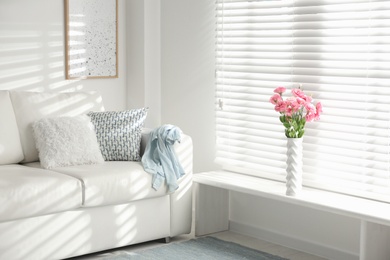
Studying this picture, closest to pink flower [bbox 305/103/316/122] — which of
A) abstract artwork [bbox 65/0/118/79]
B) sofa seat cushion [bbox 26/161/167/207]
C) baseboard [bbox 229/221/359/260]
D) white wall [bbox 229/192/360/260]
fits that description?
white wall [bbox 229/192/360/260]

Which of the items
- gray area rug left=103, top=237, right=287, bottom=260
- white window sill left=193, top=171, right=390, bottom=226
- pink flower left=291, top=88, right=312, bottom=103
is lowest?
gray area rug left=103, top=237, right=287, bottom=260

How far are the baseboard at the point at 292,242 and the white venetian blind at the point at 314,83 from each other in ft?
1.24

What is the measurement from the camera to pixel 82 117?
460 centimetres

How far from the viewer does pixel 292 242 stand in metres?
4.61

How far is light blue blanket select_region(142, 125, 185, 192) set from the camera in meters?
4.45

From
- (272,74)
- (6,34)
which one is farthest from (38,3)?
(272,74)

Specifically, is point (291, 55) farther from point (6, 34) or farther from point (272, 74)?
point (6, 34)

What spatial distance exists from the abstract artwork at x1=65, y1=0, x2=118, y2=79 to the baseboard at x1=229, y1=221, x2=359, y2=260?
164cm

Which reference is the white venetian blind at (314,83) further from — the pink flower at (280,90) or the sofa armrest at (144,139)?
the sofa armrest at (144,139)

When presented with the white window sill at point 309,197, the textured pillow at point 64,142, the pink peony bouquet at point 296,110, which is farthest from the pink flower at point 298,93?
the textured pillow at point 64,142

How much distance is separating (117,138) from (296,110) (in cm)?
120

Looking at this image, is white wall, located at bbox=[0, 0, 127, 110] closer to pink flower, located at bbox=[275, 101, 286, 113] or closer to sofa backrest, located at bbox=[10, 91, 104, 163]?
sofa backrest, located at bbox=[10, 91, 104, 163]

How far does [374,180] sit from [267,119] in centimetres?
92

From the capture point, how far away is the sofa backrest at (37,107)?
4.51 meters
